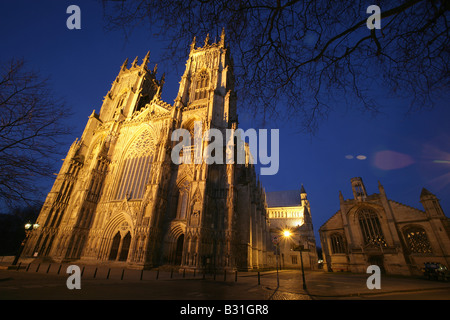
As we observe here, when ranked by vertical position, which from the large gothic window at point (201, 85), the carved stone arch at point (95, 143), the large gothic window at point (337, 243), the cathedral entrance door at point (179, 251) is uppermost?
the large gothic window at point (201, 85)

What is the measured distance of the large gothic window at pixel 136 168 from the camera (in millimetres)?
22005

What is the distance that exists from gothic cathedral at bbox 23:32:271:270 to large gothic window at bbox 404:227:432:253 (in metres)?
20.1

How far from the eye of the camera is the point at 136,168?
2369 cm

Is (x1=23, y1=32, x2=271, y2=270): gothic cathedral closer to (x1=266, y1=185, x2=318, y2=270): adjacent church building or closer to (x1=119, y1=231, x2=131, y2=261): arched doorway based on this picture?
(x1=119, y1=231, x2=131, y2=261): arched doorway

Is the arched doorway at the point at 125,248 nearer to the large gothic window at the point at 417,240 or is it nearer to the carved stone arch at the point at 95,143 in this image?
the carved stone arch at the point at 95,143

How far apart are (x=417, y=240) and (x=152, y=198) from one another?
111 feet

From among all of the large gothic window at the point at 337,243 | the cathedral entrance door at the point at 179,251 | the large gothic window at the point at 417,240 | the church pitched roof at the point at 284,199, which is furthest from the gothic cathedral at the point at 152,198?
the church pitched roof at the point at 284,199

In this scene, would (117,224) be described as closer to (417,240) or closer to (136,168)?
(136,168)

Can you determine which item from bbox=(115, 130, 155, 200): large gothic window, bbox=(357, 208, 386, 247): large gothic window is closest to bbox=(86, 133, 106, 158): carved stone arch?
bbox=(115, 130, 155, 200): large gothic window

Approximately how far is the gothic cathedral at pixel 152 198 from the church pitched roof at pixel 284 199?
3762 centimetres

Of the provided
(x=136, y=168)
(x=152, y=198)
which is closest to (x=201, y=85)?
(x=136, y=168)
